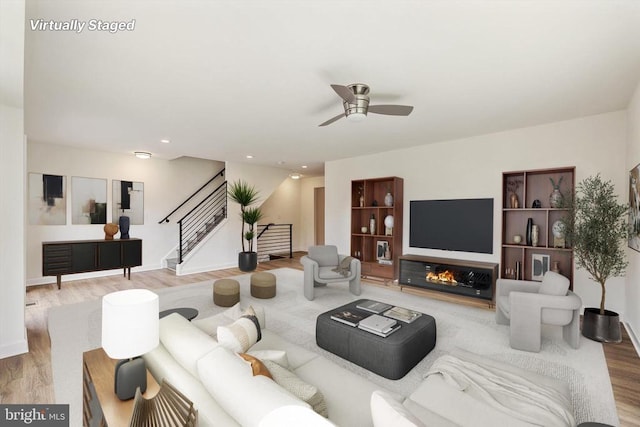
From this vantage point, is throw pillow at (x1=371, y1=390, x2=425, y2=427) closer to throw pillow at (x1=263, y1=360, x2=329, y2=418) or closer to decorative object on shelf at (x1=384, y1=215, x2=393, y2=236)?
throw pillow at (x1=263, y1=360, x2=329, y2=418)

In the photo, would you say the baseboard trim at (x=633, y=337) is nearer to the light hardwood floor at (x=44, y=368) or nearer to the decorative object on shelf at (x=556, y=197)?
the light hardwood floor at (x=44, y=368)

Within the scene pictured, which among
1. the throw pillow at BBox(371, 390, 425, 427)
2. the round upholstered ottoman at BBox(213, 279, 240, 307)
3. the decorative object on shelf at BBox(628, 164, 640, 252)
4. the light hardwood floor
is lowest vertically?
the light hardwood floor

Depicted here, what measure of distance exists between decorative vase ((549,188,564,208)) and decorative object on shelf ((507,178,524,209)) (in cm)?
43

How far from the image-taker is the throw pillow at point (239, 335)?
65.9 inches

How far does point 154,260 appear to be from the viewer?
7355mm

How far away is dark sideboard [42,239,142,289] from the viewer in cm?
534

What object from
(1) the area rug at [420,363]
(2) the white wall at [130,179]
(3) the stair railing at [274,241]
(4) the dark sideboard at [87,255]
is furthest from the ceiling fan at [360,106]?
(3) the stair railing at [274,241]

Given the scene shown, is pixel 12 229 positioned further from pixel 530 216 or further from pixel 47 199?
pixel 530 216

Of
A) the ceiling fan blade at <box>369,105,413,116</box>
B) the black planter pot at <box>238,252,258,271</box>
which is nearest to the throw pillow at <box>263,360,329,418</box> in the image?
the ceiling fan blade at <box>369,105,413,116</box>

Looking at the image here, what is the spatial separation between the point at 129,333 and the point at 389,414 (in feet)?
3.89

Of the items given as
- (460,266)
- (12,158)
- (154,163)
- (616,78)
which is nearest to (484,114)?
(616,78)

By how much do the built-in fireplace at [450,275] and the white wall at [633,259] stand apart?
4.74ft

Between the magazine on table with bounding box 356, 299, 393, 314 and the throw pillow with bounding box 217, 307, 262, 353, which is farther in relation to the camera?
the magazine on table with bounding box 356, 299, 393, 314

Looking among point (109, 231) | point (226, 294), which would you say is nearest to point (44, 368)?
point (226, 294)
